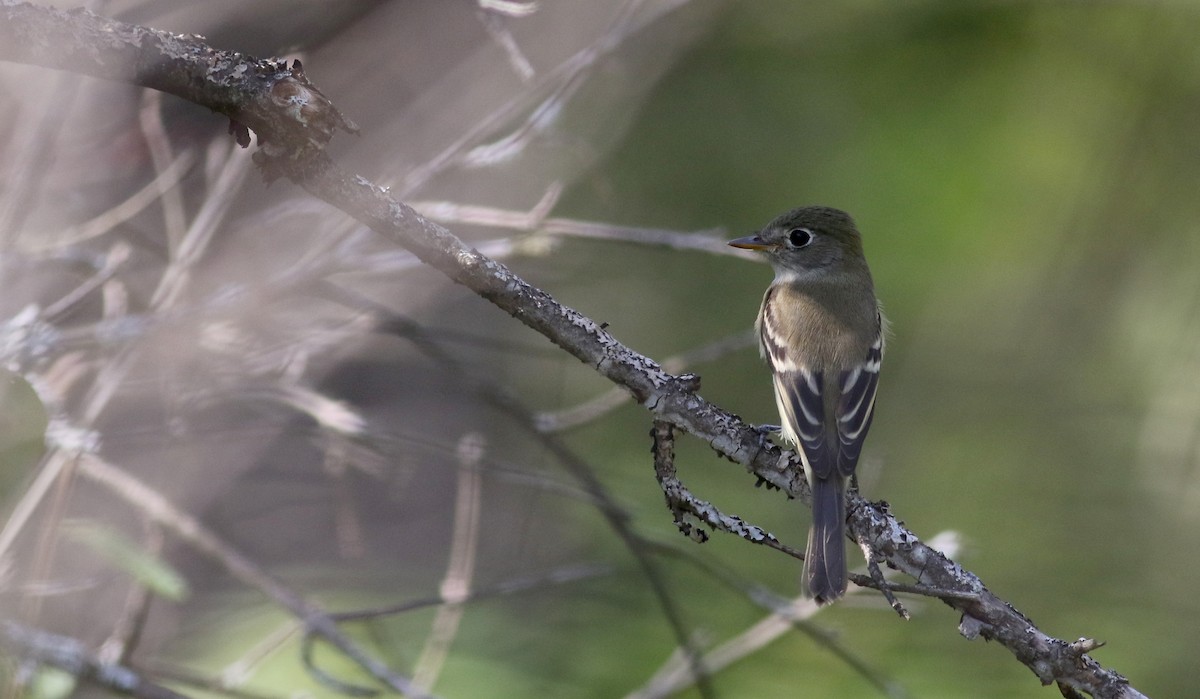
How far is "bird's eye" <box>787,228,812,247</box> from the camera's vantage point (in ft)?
12.4

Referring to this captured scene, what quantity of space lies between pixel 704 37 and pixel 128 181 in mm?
2243

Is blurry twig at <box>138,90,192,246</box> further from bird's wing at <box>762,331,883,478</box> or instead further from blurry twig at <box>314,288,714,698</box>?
bird's wing at <box>762,331,883,478</box>

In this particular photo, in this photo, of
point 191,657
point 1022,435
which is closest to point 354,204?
point 191,657

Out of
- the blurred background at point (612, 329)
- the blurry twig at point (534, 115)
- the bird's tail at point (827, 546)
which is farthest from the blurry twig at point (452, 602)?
the bird's tail at point (827, 546)

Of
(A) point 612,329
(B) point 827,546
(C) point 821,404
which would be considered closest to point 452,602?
(B) point 827,546

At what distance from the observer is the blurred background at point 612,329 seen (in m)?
2.84

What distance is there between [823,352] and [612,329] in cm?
103

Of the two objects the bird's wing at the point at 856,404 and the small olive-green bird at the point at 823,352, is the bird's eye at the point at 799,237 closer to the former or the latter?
the small olive-green bird at the point at 823,352

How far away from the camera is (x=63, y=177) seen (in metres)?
3.46

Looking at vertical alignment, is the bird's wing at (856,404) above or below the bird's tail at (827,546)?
above

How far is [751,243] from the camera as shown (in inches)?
146

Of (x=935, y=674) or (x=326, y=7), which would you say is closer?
(x=935, y=674)

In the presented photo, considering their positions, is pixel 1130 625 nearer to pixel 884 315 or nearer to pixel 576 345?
pixel 884 315

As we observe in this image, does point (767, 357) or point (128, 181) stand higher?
point (128, 181)
